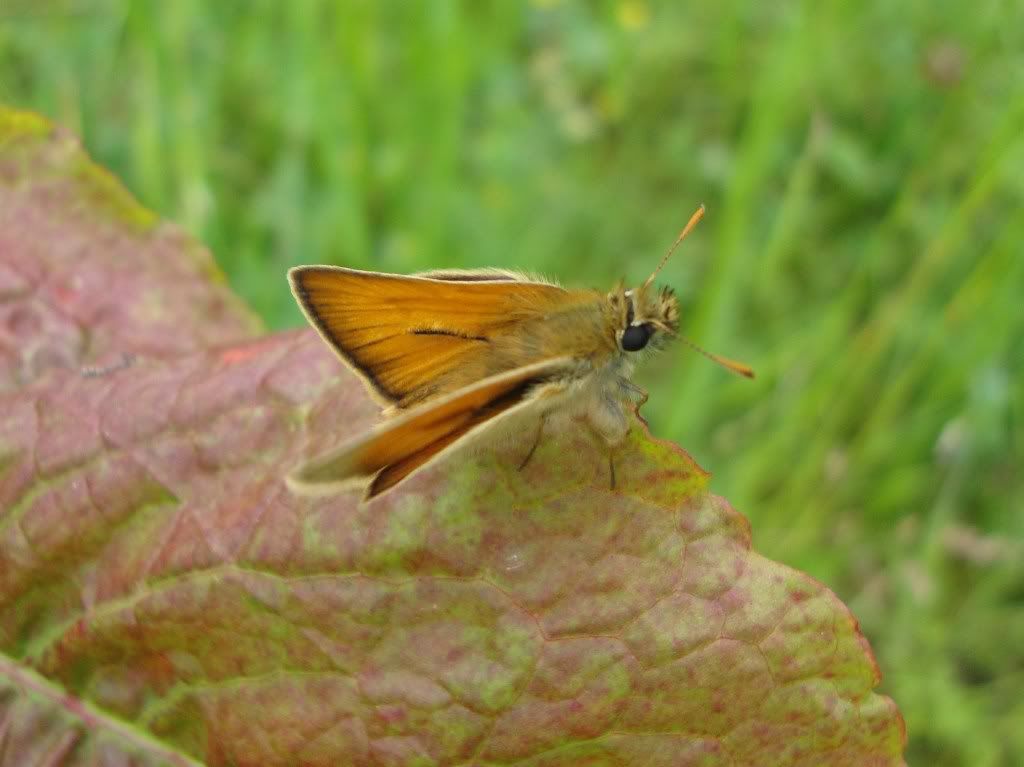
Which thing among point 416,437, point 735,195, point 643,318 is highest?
point 735,195

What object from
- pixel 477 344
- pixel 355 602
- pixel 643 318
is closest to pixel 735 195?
pixel 643 318

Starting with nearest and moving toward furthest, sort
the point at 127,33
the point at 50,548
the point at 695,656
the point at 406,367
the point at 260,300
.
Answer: the point at 695,656
the point at 50,548
the point at 406,367
the point at 260,300
the point at 127,33

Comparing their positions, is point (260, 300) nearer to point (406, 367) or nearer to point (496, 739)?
point (406, 367)

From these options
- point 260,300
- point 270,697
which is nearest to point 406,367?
point 270,697

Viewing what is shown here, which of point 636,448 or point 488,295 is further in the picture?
point 488,295

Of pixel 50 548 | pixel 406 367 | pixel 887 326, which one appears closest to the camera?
pixel 50 548

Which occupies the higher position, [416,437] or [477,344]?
[477,344]

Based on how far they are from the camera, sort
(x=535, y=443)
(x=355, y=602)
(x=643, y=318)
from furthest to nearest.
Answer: (x=643, y=318) → (x=535, y=443) → (x=355, y=602)

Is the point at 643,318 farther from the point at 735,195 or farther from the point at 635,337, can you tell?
the point at 735,195
